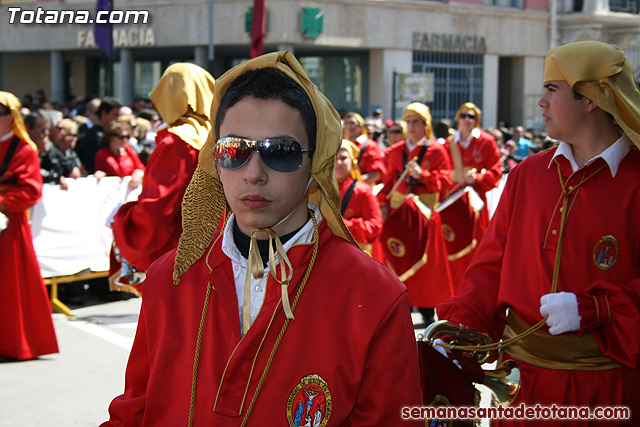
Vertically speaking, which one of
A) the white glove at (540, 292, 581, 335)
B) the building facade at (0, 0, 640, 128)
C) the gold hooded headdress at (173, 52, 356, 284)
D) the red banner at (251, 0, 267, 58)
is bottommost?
the white glove at (540, 292, 581, 335)

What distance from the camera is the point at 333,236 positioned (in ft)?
7.73

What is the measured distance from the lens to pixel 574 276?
337 cm

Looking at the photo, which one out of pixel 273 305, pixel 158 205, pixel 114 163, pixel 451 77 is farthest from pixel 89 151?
pixel 451 77

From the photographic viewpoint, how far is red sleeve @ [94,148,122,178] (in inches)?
403

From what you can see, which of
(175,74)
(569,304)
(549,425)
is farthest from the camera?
(175,74)

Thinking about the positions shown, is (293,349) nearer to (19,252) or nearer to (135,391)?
(135,391)

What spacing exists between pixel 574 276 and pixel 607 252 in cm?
16

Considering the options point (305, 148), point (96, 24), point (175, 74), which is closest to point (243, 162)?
point (305, 148)

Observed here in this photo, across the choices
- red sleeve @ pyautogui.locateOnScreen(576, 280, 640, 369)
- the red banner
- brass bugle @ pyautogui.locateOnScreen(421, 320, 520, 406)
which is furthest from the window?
brass bugle @ pyautogui.locateOnScreen(421, 320, 520, 406)

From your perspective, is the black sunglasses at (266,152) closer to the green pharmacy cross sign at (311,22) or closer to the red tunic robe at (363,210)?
the red tunic robe at (363,210)

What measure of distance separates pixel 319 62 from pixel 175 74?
2551 centimetres

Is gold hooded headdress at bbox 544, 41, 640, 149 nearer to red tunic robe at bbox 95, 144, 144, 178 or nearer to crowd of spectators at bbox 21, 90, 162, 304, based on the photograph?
crowd of spectators at bbox 21, 90, 162, 304

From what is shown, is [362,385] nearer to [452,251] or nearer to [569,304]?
[569,304]

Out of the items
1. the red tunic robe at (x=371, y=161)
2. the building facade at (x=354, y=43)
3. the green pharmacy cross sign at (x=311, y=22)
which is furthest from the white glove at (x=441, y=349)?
the green pharmacy cross sign at (x=311, y=22)
